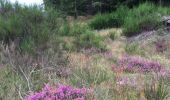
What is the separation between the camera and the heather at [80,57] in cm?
633

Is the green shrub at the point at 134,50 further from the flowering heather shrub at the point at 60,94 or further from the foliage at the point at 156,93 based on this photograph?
the flowering heather shrub at the point at 60,94

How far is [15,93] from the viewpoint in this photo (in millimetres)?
6422

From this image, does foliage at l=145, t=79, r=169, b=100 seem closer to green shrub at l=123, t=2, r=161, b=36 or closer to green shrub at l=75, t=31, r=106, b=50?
green shrub at l=75, t=31, r=106, b=50

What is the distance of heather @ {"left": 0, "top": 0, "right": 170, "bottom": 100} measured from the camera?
633 cm

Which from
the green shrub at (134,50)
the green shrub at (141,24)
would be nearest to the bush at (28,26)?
the green shrub at (134,50)

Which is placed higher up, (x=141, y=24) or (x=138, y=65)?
(x=138, y=65)

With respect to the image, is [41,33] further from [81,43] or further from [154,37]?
[154,37]

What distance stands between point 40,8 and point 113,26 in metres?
10.1

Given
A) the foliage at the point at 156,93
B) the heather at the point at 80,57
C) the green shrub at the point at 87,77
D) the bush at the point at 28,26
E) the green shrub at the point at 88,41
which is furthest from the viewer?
the green shrub at the point at 88,41

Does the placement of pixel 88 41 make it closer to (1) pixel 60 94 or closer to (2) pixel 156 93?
(2) pixel 156 93

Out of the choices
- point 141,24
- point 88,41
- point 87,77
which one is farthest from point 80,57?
point 141,24

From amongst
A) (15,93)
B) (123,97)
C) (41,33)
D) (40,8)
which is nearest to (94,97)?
(123,97)

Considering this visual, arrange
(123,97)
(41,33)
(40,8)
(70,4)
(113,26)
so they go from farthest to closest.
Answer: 1. (70,4)
2. (113,26)
3. (40,8)
4. (41,33)
5. (123,97)

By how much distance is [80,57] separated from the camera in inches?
433
